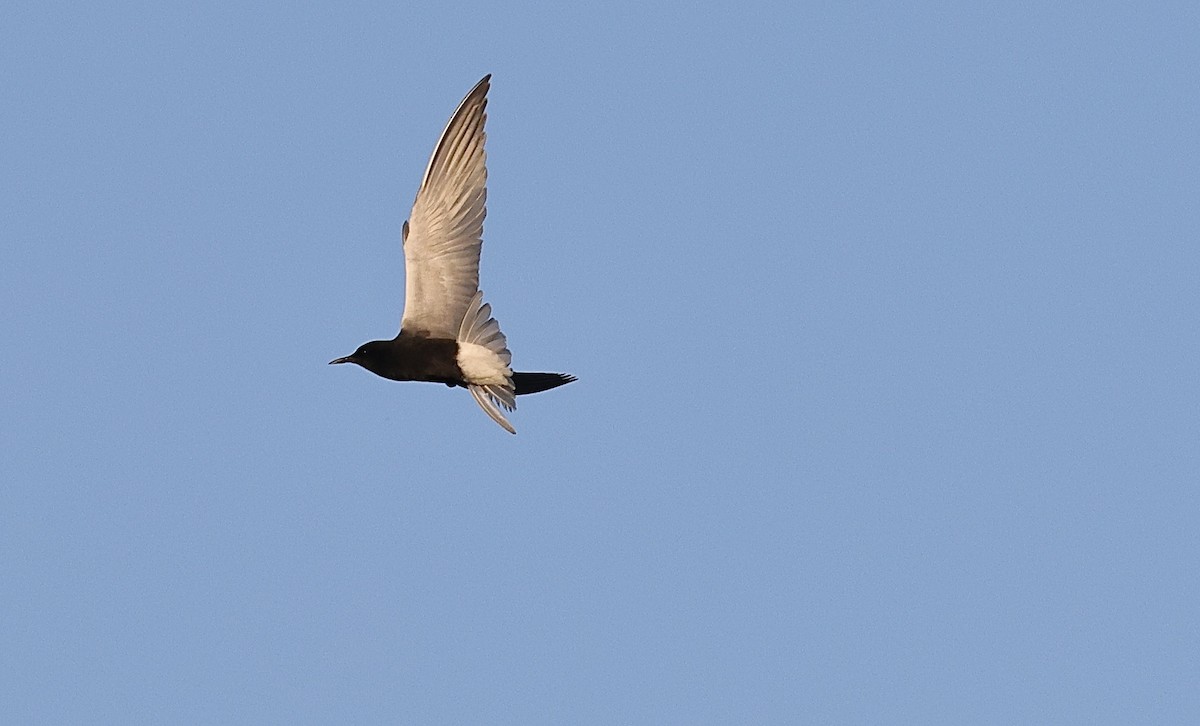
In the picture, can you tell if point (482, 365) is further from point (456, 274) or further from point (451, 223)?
point (451, 223)

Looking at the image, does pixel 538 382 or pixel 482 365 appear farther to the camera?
pixel 538 382

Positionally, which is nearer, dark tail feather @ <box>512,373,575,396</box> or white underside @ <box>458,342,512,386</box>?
white underside @ <box>458,342,512,386</box>

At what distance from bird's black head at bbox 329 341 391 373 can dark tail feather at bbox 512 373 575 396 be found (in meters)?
1.87

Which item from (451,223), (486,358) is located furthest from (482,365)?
(451,223)

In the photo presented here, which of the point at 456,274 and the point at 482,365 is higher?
the point at 456,274

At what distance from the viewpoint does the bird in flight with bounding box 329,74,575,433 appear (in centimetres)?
4831

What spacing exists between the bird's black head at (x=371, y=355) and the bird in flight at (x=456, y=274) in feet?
0.87

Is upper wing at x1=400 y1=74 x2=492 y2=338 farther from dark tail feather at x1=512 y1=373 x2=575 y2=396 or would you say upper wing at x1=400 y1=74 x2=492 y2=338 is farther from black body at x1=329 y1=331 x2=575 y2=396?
dark tail feather at x1=512 y1=373 x2=575 y2=396

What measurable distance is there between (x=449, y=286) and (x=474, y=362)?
1040mm

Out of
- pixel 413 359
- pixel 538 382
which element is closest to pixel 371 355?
pixel 413 359

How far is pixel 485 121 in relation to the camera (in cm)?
4834

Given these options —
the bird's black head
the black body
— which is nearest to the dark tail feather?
the black body

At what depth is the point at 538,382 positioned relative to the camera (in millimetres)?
49750

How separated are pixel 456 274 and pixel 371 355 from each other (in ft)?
5.08
